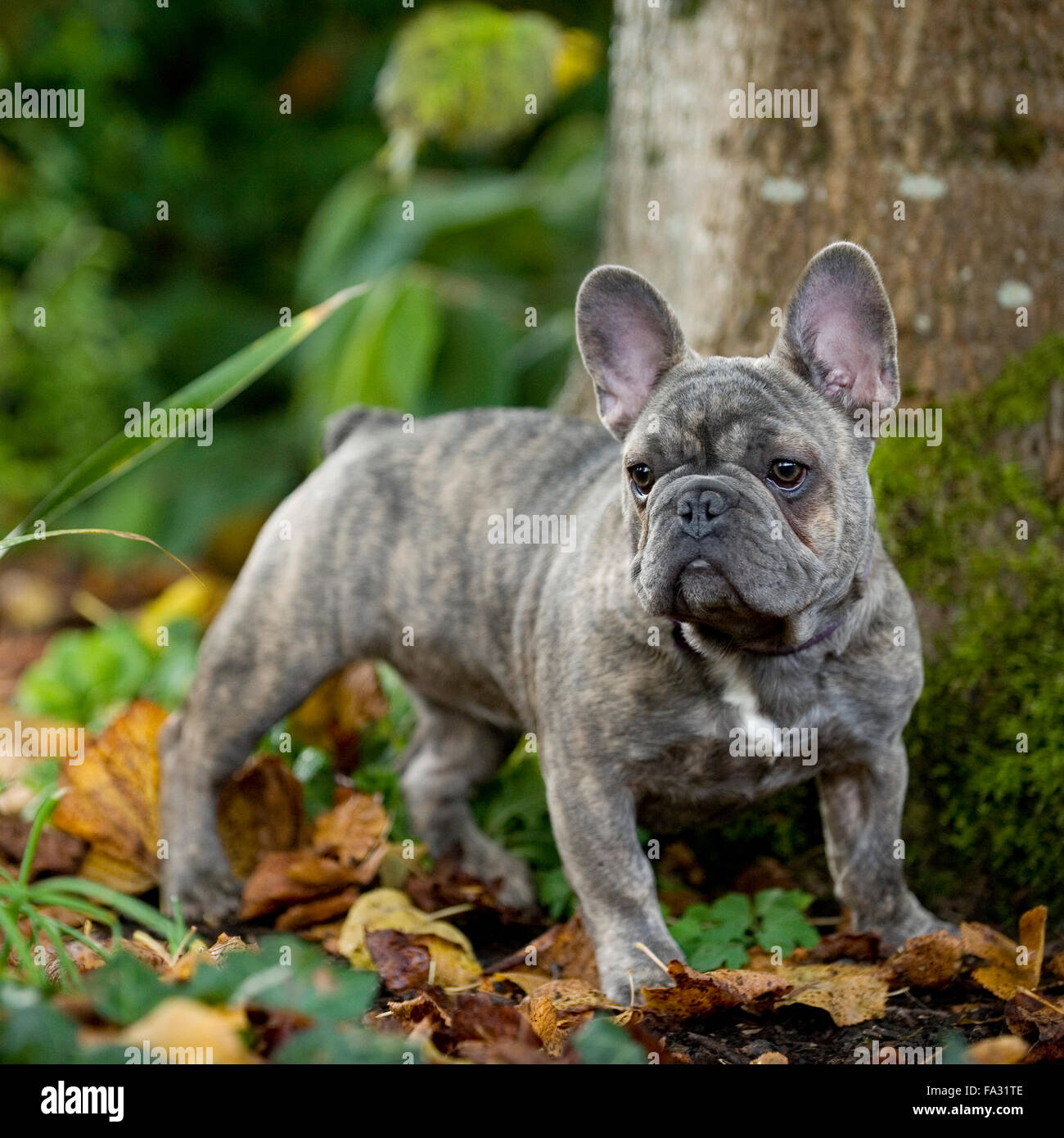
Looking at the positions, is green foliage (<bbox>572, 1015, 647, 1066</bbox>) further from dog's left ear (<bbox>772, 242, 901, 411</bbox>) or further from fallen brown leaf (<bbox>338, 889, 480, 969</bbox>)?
dog's left ear (<bbox>772, 242, 901, 411</bbox>)

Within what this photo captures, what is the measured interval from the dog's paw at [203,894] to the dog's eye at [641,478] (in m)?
1.93

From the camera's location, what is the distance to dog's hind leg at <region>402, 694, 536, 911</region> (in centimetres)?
464

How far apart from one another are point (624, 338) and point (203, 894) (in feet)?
7.11

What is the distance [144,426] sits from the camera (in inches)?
165

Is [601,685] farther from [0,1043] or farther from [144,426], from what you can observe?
[0,1043]

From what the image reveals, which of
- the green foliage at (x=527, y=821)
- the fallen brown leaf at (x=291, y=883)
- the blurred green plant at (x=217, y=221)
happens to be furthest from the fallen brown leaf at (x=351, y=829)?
the blurred green plant at (x=217, y=221)

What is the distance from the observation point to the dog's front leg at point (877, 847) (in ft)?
12.9

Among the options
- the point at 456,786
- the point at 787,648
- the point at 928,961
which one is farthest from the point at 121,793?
the point at 928,961

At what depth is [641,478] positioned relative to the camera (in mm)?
3590

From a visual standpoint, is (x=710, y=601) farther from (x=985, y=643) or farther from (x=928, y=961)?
(x=985, y=643)

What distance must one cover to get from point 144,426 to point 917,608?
2.43 metres

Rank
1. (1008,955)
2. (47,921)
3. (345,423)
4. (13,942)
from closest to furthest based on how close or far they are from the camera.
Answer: (13,942), (47,921), (1008,955), (345,423)

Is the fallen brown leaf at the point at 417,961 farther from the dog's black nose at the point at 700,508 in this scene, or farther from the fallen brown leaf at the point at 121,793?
the dog's black nose at the point at 700,508
